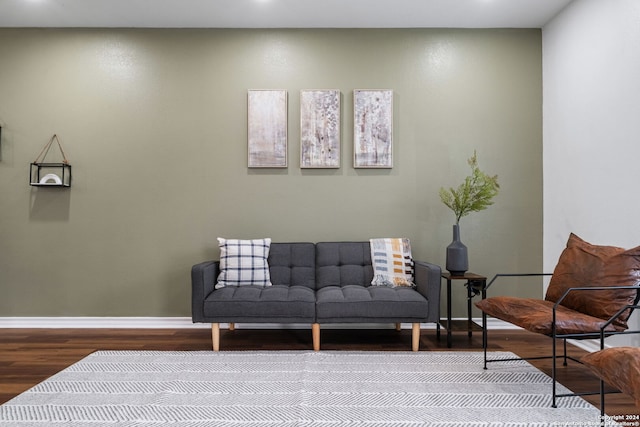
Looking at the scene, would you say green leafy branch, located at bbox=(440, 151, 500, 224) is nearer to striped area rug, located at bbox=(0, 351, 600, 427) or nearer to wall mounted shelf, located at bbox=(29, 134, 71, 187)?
striped area rug, located at bbox=(0, 351, 600, 427)

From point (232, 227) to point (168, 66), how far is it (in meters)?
1.71

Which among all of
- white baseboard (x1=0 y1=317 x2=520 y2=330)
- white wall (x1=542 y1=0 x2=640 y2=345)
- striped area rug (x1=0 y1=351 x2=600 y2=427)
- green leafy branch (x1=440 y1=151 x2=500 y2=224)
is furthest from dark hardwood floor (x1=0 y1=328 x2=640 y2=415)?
green leafy branch (x1=440 y1=151 x2=500 y2=224)

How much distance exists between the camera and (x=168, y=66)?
4.31 meters

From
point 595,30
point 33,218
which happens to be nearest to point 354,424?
point 595,30

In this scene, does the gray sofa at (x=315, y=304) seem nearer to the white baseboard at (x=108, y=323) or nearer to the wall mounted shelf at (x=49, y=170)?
the white baseboard at (x=108, y=323)

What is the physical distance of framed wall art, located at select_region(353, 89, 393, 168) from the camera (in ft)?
13.9

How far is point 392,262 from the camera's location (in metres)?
3.87

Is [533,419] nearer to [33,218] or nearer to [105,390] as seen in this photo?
[105,390]

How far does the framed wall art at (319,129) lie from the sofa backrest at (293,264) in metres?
0.82

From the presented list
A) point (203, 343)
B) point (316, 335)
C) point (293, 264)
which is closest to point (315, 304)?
point (316, 335)

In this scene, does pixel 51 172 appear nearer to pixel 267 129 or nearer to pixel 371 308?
pixel 267 129

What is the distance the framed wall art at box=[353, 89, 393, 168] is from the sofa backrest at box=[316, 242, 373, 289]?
82 cm

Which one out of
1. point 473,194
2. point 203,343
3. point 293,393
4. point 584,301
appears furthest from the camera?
point 473,194

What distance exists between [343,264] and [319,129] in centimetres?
132
